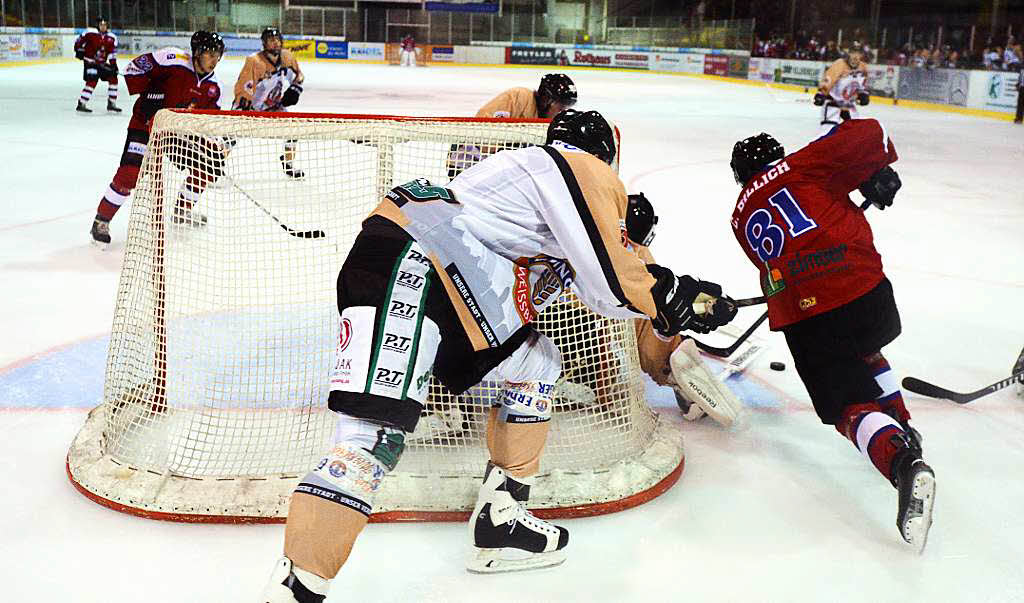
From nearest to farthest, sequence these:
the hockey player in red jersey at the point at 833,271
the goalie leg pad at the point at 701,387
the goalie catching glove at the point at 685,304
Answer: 1. the goalie catching glove at the point at 685,304
2. the hockey player in red jersey at the point at 833,271
3. the goalie leg pad at the point at 701,387

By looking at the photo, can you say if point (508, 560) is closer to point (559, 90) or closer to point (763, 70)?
point (559, 90)

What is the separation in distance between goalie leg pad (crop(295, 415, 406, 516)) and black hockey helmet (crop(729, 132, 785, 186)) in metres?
1.39

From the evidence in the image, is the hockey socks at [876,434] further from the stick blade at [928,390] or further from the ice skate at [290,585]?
the ice skate at [290,585]

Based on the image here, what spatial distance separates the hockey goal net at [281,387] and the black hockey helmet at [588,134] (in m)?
0.65

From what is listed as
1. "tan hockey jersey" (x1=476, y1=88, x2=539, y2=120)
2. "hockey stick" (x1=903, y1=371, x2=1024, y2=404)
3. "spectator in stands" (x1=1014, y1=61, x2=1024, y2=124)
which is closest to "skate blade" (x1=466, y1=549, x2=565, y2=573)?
"hockey stick" (x1=903, y1=371, x2=1024, y2=404)

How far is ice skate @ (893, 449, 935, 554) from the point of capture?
2051 millimetres

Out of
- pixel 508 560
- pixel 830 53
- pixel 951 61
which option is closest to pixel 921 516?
pixel 508 560

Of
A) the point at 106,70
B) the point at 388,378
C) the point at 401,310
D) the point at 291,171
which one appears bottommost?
the point at 388,378

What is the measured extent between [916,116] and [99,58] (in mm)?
11376

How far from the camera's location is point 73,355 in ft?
10.7

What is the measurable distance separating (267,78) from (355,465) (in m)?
5.29

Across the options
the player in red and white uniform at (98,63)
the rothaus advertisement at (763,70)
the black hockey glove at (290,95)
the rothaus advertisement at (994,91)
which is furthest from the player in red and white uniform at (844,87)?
the rothaus advertisement at (763,70)

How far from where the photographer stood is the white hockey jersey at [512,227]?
170cm

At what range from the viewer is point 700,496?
240cm
